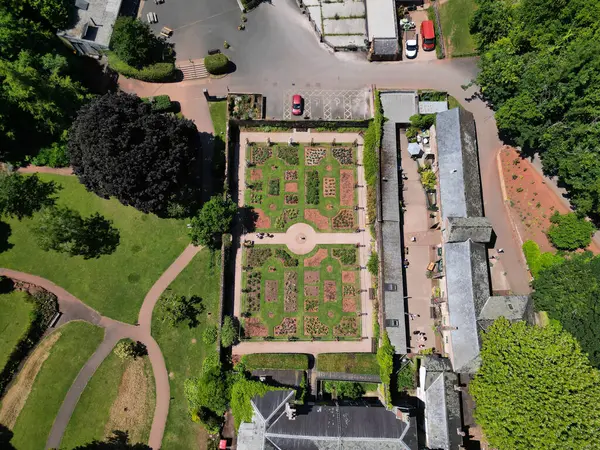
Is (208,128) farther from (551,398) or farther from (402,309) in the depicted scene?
(551,398)

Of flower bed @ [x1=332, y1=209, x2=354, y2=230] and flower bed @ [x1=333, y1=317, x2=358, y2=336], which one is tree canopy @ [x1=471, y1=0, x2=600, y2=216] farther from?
flower bed @ [x1=333, y1=317, x2=358, y2=336]

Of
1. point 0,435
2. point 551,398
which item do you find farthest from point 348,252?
point 0,435

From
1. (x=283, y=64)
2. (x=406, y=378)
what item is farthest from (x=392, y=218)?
(x=283, y=64)

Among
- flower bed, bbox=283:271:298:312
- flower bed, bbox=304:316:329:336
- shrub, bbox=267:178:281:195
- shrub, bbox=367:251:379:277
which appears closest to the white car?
shrub, bbox=267:178:281:195

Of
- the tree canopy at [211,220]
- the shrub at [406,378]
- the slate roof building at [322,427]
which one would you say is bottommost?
the slate roof building at [322,427]

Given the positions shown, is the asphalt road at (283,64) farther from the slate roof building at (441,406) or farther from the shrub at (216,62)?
the slate roof building at (441,406)

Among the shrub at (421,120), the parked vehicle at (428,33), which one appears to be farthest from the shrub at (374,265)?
the parked vehicle at (428,33)
